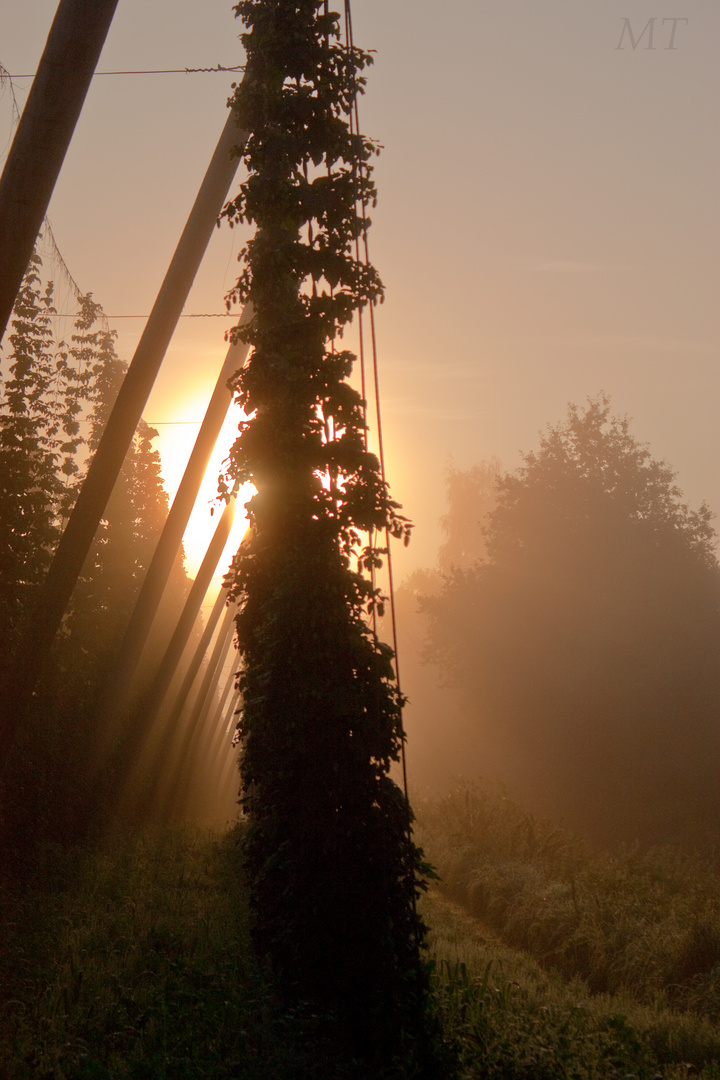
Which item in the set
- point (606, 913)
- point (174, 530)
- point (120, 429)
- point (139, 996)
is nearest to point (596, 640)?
point (606, 913)

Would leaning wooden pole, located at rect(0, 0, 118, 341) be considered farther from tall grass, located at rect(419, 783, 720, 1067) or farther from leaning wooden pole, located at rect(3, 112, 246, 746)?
tall grass, located at rect(419, 783, 720, 1067)

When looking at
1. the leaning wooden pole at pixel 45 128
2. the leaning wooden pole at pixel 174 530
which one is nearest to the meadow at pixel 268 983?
the leaning wooden pole at pixel 174 530

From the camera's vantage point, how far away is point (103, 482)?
34.4 ft

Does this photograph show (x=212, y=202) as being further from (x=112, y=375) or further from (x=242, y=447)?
(x=112, y=375)

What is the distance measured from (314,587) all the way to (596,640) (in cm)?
2492

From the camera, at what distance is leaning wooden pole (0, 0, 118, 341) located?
641cm

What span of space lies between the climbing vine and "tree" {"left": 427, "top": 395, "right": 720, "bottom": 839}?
23.9 meters

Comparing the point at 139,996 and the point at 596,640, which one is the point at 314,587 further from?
the point at 596,640

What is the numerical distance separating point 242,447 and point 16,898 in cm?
678

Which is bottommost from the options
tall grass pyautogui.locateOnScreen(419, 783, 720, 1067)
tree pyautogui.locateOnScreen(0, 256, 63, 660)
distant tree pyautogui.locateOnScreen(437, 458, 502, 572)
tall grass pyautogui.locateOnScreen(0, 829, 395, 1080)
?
tall grass pyautogui.locateOnScreen(0, 829, 395, 1080)

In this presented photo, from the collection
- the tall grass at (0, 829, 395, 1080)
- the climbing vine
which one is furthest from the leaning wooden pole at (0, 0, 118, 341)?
the tall grass at (0, 829, 395, 1080)

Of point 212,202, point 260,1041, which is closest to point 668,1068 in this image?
point 260,1041

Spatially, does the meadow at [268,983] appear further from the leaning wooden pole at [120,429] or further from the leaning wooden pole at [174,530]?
the leaning wooden pole at [174,530]

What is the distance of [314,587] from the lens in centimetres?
758
